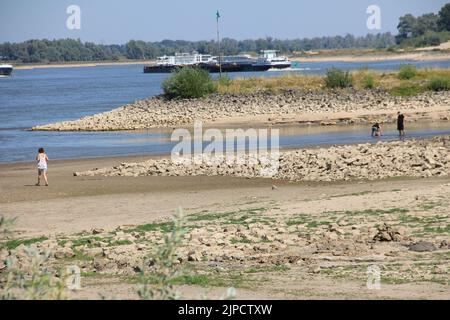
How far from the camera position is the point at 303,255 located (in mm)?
13648

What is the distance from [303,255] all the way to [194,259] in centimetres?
150

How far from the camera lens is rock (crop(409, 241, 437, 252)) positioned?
13539 mm

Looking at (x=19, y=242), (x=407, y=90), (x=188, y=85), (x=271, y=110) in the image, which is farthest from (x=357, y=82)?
(x=19, y=242)

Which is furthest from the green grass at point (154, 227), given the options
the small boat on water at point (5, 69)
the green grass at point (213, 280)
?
the small boat on water at point (5, 69)

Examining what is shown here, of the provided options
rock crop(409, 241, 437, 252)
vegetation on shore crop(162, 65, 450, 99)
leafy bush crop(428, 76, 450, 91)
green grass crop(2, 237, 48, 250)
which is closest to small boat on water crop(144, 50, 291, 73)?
vegetation on shore crop(162, 65, 450, 99)

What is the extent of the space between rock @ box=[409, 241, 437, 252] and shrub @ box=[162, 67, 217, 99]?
4726 centimetres

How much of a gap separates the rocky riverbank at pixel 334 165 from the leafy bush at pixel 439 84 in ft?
95.1

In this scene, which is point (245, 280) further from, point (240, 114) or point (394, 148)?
point (240, 114)

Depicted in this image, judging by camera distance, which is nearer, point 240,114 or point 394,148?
point 394,148

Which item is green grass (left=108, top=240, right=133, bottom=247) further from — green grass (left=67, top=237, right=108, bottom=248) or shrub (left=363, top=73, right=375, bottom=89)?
shrub (left=363, top=73, right=375, bottom=89)

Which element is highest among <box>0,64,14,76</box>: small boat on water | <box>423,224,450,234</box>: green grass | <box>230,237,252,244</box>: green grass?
<box>423,224,450,234</box>: green grass
